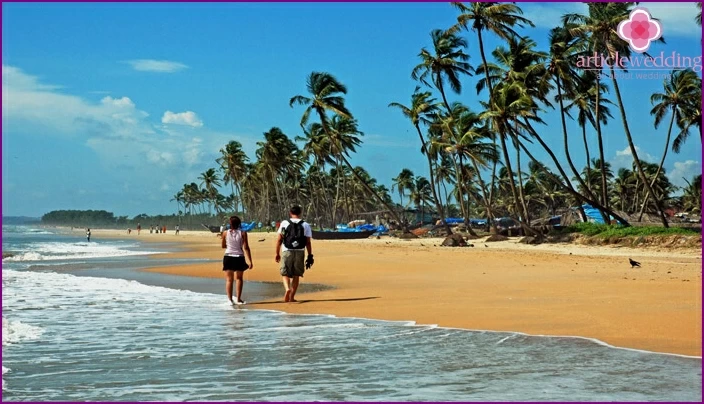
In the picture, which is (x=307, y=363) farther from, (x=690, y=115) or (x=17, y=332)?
(x=690, y=115)

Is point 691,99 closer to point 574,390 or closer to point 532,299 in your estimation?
point 532,299

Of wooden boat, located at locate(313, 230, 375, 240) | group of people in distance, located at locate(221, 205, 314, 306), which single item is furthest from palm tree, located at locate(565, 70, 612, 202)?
group of people in distance, located at locate(221, 205, 314, 306)

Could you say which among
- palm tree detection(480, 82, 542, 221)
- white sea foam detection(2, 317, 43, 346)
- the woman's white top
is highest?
palm tree detection(480, 82, 542, 221)

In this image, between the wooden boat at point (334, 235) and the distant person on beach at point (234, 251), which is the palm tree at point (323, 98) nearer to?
the wooden boat at point (334, 235)

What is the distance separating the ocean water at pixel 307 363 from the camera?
16.2 feet

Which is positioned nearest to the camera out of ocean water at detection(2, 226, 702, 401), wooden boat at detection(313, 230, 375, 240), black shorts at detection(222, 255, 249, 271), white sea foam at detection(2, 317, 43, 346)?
ocean water at detection(2, 226, 702, 401)

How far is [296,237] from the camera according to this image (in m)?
10.8

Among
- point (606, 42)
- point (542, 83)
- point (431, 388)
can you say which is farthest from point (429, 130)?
point (431, 388)

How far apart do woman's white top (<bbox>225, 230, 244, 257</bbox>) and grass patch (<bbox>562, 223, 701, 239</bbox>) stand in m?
19.3

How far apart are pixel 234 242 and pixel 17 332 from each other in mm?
3814

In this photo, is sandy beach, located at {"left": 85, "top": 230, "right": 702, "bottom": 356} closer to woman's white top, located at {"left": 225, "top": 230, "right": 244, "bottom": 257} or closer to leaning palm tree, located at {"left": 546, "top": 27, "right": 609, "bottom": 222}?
woman's white top, located at {"left": 225, "top": 230, "right": 244, "bottom": 257}

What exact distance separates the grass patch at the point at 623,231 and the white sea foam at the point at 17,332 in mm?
22718

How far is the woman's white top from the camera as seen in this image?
11133mm

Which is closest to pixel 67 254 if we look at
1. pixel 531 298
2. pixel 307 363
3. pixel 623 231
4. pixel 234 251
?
pixel 623 231
